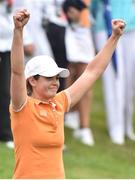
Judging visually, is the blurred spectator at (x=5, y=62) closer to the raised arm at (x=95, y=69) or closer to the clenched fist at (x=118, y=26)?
the raised arm at (x=95, y=69)

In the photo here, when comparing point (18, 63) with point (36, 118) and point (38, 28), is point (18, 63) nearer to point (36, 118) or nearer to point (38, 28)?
point (36, 118)

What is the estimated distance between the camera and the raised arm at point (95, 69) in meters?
5.28

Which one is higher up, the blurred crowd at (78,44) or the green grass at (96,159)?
the blurred crowd at (78,44)

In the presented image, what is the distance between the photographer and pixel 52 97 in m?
5.09

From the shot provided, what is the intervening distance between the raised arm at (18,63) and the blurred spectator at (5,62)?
3.55 m

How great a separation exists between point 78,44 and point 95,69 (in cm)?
367

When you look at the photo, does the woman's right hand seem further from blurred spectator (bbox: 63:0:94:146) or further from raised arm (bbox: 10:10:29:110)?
blurred spectator (bbox: 63:0:94:146)

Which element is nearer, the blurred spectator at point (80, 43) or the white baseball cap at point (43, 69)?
the white baseball cap at point (43, 69)

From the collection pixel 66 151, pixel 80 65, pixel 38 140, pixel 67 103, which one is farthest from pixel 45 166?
pixel 80 65

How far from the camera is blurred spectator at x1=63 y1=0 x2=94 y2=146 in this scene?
894 cm

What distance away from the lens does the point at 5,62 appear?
28.2ft

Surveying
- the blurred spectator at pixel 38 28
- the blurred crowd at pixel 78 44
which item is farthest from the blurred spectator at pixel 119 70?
the blurred spectator at pixel 38 28

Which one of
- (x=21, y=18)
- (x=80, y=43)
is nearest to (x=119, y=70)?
(x=80, y=43)

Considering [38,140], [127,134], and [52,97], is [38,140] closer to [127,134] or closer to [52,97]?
[52,97]
